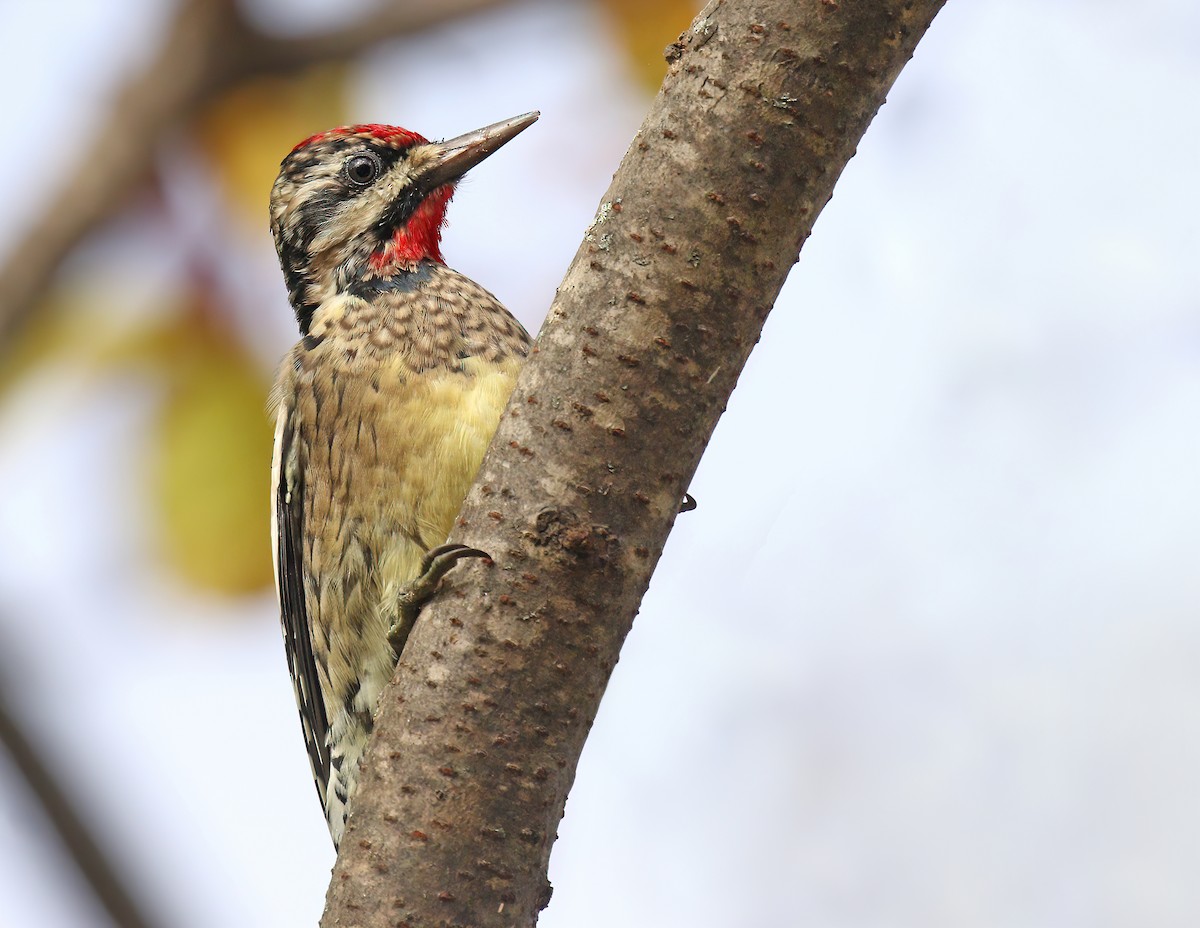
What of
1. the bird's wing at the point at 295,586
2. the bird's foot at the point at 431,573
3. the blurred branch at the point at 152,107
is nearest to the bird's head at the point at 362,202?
the bird's wing at the point at 295,586

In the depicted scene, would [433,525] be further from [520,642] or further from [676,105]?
[676,105]

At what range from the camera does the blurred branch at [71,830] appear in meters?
0.73

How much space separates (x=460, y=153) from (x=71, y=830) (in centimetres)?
292

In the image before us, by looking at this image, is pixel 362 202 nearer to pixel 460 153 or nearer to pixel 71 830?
pixel 460 153

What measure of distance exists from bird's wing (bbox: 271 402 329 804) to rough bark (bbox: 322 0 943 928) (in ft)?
4.52

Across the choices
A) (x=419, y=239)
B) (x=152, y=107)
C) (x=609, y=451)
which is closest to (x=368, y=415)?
(x=419, y=239)

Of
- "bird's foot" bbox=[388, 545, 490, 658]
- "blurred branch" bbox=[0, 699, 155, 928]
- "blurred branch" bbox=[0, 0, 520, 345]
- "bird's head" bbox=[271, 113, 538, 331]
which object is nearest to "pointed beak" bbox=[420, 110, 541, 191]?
"bird's head" bbox=[271, 113, 538, 331]

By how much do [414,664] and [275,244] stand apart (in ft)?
7.04

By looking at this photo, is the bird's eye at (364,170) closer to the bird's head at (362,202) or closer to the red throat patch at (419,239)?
the bird's head at (362,202)

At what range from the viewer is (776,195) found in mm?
1750

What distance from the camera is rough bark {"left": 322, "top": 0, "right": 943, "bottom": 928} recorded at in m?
1.73

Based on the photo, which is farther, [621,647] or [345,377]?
[345,377]

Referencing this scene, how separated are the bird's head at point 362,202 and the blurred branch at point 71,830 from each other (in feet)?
8.66

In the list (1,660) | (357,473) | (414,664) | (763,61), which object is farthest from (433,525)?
(1,660)
